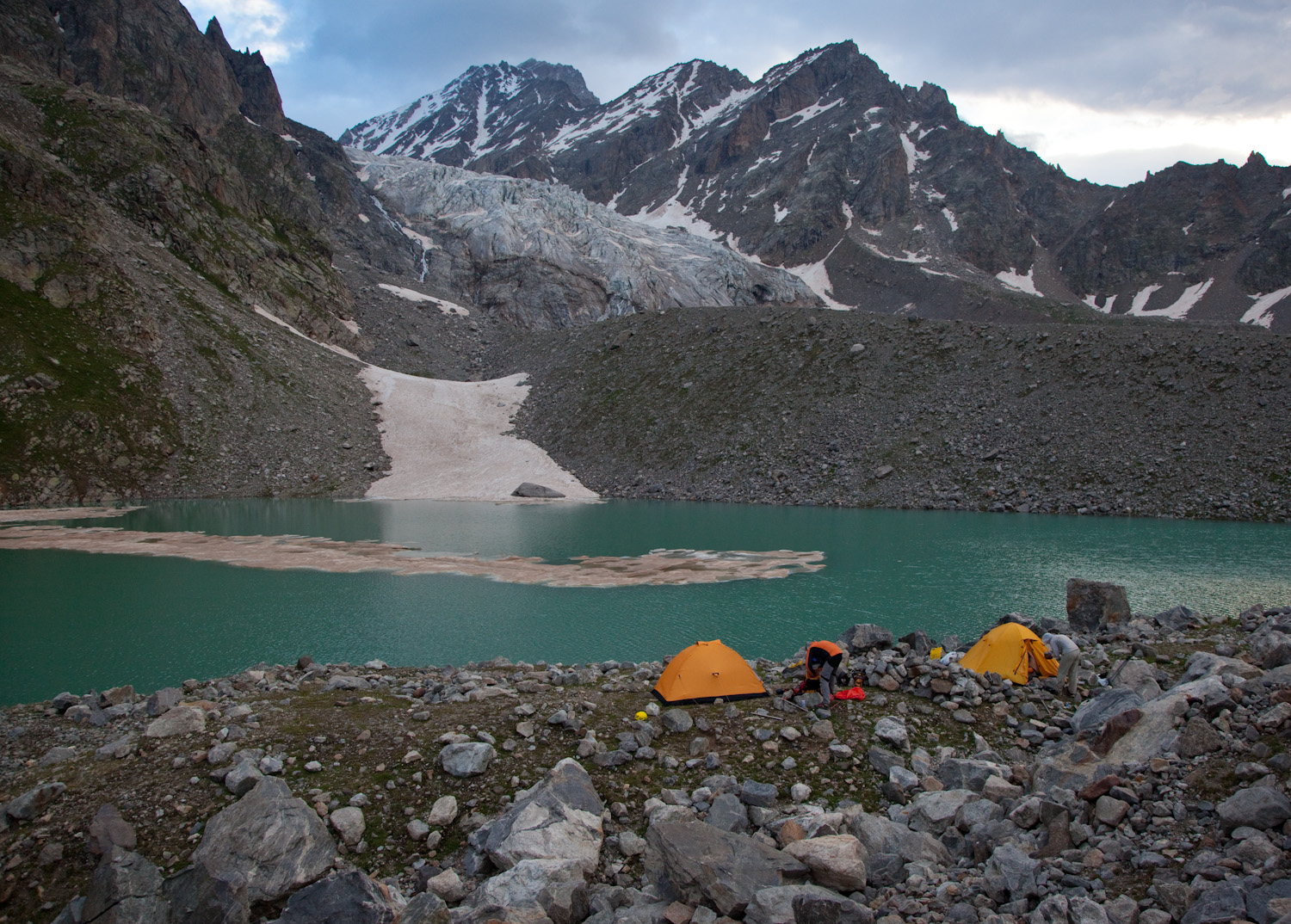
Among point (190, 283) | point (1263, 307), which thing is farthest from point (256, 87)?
point (1263, 307)

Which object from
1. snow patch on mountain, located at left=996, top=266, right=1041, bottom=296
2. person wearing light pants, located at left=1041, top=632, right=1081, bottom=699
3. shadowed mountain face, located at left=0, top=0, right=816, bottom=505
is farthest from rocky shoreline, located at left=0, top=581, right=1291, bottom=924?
snow patch on mountain, located at left=996, top=266, right=1041, bottom=296

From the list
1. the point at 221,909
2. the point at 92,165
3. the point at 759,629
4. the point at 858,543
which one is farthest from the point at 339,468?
the point at 221,909

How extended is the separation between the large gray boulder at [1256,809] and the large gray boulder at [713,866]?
14.1 feet

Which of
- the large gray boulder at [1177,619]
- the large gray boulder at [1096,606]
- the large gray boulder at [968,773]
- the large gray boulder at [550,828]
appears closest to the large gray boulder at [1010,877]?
the large gray boulder at [968,773]

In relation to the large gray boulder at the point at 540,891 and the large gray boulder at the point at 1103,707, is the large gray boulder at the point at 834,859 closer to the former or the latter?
the large gray boulder at the point at 540,891

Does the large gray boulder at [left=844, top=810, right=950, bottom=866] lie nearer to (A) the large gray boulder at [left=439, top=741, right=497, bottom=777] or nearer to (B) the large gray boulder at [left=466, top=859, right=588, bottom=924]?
(B) the large gray boulder at [left=466, top=859, right=588, bottom=924]

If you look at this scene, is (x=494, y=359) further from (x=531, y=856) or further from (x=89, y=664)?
(x=531, y=856)

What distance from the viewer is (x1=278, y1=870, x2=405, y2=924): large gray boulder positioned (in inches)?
291

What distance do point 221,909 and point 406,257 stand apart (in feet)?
434

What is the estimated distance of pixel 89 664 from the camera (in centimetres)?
1883

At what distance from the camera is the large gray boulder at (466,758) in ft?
32.9

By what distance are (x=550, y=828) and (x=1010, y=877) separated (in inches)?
207

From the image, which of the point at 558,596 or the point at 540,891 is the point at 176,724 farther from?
the point at 558,596

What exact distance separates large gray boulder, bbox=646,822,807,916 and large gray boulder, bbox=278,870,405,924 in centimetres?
300
